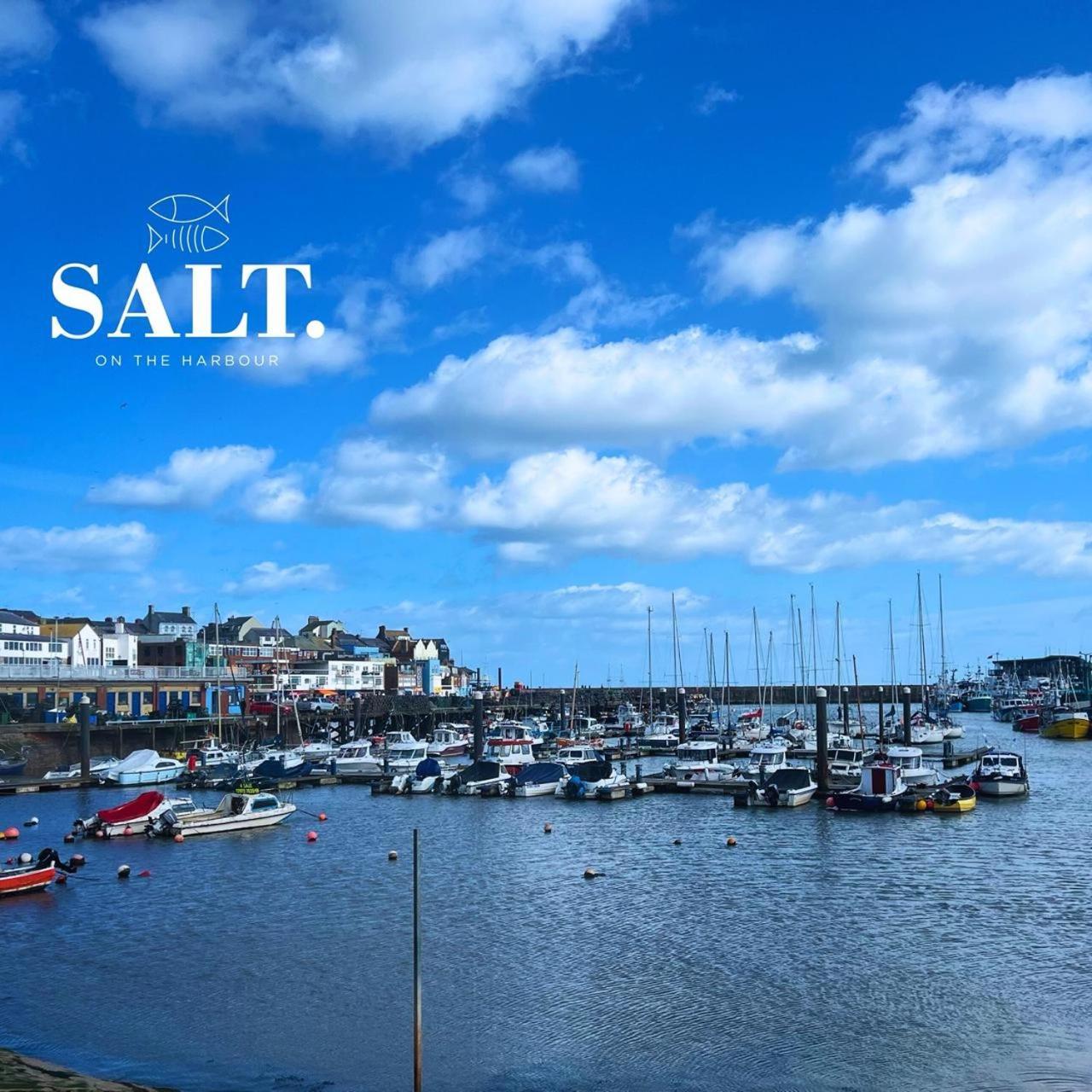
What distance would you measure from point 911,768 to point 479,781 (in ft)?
92.6

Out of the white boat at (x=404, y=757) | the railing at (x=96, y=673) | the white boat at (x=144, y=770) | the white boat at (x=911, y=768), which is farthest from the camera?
the railing at (x=96, y=673)

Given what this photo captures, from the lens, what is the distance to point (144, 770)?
86.1 metres

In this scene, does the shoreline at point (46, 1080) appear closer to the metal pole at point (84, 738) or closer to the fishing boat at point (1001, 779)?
the fishing boat at point (1001, 779)

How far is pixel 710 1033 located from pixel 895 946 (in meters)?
10.3

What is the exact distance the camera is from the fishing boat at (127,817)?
194ft

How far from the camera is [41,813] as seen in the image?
2771 inches

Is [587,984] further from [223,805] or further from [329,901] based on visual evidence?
[223,805]

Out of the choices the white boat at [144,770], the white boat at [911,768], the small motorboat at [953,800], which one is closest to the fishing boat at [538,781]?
the white boat at [911,768]

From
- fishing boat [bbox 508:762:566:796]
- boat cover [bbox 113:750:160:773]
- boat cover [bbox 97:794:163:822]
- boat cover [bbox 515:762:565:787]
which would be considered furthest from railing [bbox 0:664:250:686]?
boat cover [bbox 97:794:163:822]

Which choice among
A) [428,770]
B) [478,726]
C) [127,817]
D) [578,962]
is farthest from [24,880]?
[478,726]

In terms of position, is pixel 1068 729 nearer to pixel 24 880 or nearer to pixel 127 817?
pixel 127 817

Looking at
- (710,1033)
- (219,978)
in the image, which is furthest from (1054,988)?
(219,978)

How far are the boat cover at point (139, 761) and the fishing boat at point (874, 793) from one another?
2002 inches

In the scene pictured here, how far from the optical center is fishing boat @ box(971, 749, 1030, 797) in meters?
69.9
